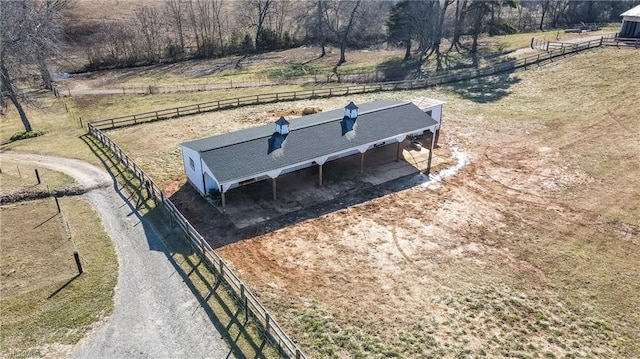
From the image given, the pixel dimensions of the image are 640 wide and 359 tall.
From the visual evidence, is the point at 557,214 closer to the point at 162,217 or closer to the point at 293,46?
the point at 162,217

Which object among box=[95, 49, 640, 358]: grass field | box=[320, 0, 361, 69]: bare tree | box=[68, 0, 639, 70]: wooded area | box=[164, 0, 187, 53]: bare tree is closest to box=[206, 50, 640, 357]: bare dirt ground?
box=[95, 49, 640, 358]: grass field

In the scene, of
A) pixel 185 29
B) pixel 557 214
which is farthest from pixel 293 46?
pixel 557 214

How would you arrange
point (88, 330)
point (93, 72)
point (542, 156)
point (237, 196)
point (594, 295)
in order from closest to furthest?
Result: 1. point (88, 330)
2. point (594, 295)
3. point (237, 196)
4. point (542, 156)
5. point (93, 72)

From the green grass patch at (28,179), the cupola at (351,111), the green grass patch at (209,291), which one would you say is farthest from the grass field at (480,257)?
the cupola at (351,111)

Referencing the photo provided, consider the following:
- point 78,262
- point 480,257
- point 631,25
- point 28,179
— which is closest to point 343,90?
point 480,257

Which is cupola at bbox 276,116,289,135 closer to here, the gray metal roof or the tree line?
the gray metal roof
